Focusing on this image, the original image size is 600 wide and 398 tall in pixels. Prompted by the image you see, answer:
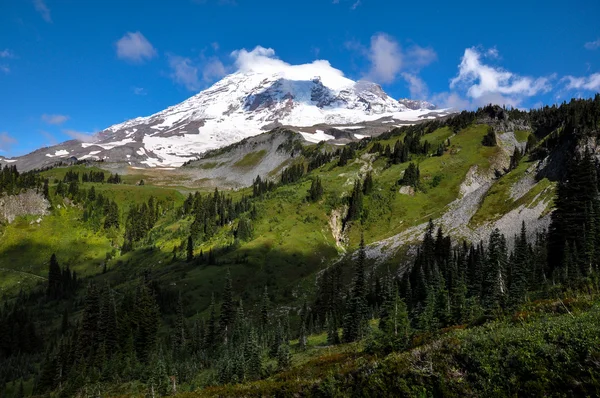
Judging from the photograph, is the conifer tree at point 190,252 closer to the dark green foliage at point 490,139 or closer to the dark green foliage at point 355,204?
the dark green foliage at point 355,204

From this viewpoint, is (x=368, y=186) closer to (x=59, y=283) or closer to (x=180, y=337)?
(x=180, y=337)

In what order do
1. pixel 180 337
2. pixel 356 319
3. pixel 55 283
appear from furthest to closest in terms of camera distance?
pixel 55 283
pixel 180 337
pixel 356 319

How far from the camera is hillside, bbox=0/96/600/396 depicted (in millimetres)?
17812

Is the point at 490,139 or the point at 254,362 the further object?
the point at 490,139

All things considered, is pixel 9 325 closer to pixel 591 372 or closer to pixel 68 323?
pixel 68 323

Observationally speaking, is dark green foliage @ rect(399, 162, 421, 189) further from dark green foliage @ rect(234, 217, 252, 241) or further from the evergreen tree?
the evergreen tree

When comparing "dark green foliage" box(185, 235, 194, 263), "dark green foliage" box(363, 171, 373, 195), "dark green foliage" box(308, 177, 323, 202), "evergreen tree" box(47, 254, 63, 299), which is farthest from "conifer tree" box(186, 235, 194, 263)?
"dark green foliage" box(363, 171, 373, 195)

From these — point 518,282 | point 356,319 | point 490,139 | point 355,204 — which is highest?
point 490,139

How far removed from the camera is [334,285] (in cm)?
8106

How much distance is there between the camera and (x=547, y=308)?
16641 millimetres

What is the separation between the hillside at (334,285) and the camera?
58.4 feet

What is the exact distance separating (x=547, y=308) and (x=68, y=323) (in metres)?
143

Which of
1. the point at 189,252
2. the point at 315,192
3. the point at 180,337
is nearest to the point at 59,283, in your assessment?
the point at 189,252

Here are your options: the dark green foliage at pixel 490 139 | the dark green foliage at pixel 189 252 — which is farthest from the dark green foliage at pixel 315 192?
the dark green foliage at pixel 490 139
